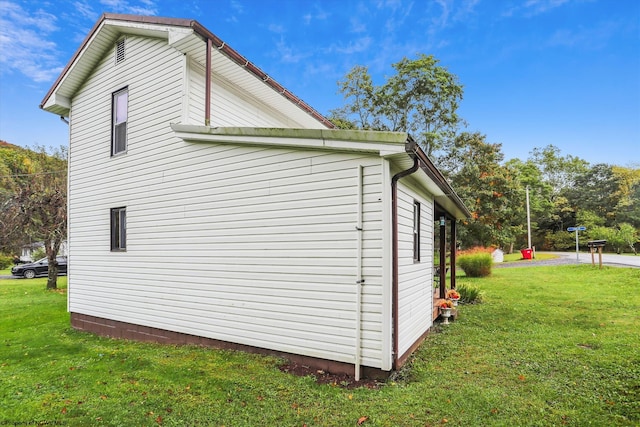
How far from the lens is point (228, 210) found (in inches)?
235

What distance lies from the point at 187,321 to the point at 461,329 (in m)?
5.47

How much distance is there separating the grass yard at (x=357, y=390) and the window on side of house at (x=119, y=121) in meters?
4.26

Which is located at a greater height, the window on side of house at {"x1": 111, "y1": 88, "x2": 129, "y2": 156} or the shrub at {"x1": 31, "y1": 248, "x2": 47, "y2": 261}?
the window on side of house at {"x1": 111, "y1": 88, "x2": 129, "y2": 156}

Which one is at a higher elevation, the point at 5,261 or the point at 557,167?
the point at 557,167

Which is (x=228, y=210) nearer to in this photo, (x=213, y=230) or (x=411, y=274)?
(x=213, y=230)

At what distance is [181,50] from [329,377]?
A: 6.29 metres

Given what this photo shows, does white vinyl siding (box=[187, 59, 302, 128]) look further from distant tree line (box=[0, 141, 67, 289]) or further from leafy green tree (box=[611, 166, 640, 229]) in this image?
leafy green tree (box=[611, 166, 640, 229])

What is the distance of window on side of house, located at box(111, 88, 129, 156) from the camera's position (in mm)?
8102

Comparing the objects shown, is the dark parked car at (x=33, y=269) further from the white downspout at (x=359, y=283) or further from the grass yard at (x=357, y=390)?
the white downspout at (x=359, y=283)

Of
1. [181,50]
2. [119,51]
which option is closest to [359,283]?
[181,50]

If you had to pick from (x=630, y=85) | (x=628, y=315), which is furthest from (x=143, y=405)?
(x=630, y=85)

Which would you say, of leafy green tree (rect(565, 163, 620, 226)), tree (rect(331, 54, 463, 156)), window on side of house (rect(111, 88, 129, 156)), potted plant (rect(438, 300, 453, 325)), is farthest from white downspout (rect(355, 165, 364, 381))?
leafy green tree (rect(565, 163, 620, 226))

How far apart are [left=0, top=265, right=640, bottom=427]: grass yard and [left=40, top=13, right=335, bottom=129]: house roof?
543cm

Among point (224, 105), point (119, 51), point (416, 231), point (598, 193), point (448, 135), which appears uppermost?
point (448, 135)
